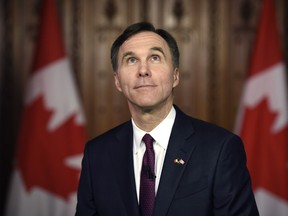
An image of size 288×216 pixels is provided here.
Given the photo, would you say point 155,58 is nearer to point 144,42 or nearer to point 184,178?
point 144,42

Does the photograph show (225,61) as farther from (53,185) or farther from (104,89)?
(53,185)

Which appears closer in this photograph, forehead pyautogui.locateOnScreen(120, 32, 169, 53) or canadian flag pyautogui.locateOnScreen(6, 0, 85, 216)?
forehead pyautogui.locateOnScreen(120, 32, 169, 53)

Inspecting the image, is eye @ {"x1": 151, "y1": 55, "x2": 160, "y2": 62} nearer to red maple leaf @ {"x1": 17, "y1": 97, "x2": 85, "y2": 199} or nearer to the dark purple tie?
the dark purple tie

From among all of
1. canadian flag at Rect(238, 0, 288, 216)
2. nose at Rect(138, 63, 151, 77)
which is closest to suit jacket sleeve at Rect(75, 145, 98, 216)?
nose at Rect(138, 63, 151, 77)

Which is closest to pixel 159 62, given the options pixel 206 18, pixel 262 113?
pixel 262 113

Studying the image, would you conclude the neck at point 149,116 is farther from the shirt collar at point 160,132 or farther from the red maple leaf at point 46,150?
the red maple leaf at point 46,150

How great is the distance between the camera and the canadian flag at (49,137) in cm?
343

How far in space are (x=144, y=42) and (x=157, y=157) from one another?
15.9 inches

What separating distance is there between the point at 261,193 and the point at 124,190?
1969 mm

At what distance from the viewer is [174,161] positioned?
5.19 ft

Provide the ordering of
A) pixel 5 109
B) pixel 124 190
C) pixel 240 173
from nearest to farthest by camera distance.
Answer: pixel 240 173
pixel 124 190
pixel 5 109

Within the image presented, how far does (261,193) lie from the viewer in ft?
11.0

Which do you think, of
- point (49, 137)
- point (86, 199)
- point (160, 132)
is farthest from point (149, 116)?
point (49, 137)

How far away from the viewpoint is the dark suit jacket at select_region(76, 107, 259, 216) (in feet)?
4.87
